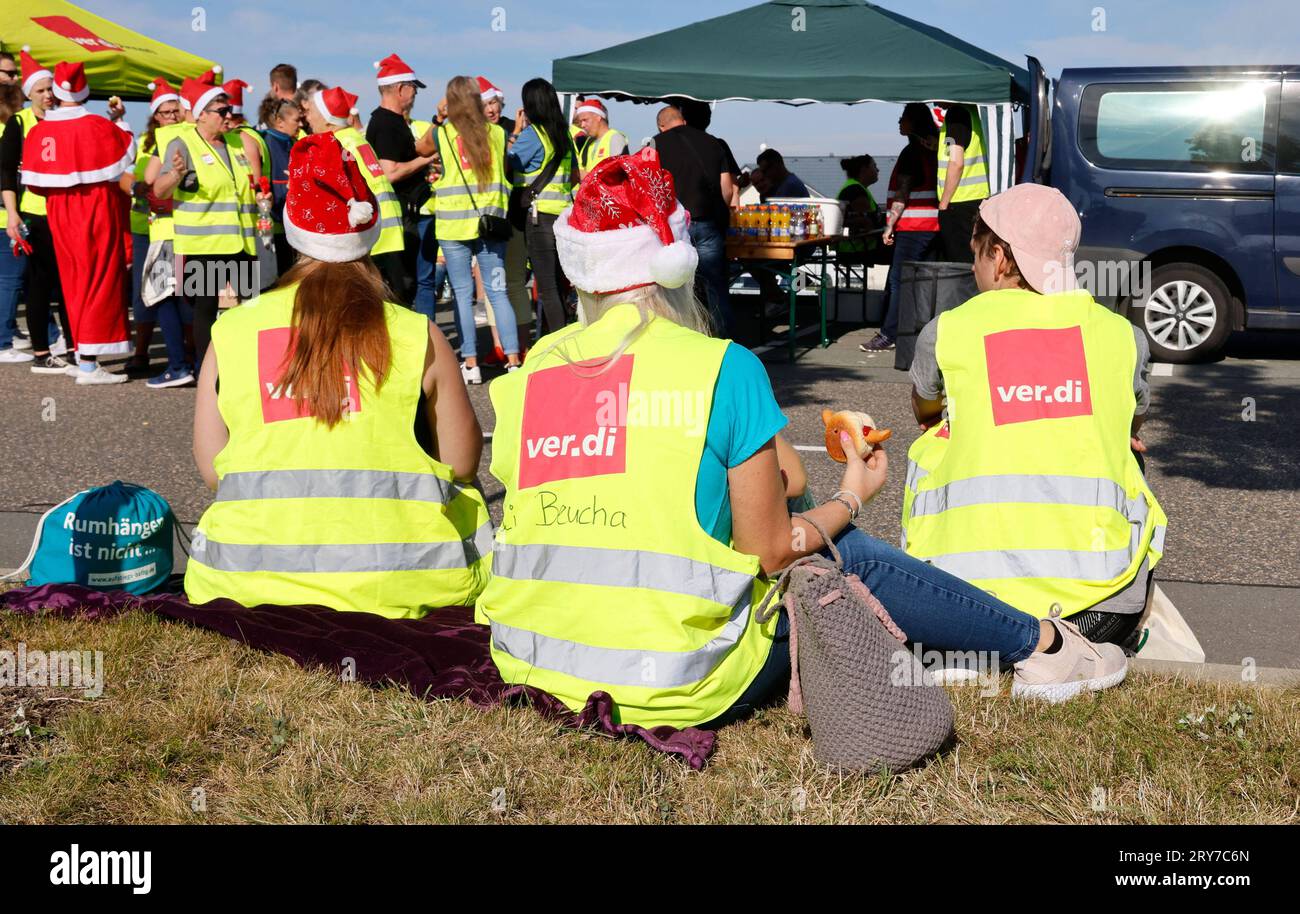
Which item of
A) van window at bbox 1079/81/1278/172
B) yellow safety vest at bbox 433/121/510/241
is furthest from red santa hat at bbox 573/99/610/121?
van window at bbox 1079/81/1278/172

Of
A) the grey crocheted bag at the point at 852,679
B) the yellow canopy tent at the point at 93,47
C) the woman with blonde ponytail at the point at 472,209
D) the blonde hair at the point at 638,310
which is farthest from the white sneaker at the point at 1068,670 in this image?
the yellow canopy tent at the point at 93,47

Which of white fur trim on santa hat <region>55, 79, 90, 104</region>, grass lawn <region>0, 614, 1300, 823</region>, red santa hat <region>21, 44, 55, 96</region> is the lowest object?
grass lawn <region>0, 614, 1300, 823</region>

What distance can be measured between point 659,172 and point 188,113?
23.0 feet

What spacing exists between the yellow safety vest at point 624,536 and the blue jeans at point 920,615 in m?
0.12

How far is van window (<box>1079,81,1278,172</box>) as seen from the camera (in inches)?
387

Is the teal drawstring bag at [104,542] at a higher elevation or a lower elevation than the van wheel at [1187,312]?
lower

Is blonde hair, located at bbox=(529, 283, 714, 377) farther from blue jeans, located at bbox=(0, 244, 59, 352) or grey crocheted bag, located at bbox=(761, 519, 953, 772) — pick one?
blue jeans, located at bbox=(0, 244, 59, 352)

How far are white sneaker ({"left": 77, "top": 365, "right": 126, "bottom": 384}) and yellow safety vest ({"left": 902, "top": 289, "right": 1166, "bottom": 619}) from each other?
714cm

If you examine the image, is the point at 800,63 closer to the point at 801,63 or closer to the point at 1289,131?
the point at 801,63

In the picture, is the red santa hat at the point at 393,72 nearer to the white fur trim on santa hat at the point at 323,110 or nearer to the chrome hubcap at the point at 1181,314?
the white fur trim on santa hat at the point at 323,110

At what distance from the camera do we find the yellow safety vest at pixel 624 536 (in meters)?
2.75
